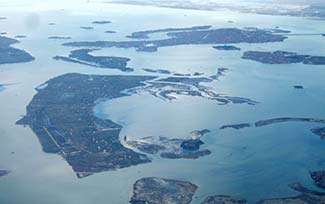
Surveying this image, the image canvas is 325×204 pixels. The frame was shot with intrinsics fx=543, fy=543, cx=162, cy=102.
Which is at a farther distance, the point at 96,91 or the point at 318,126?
the point at 96,91

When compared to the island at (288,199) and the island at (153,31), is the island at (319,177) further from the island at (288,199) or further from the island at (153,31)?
the island at (153,31)

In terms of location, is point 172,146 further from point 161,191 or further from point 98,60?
point 98,60

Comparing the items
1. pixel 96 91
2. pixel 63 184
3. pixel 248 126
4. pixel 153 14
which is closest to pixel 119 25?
pixel 153 14

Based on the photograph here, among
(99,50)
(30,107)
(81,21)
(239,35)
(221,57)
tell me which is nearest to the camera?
(30,107)

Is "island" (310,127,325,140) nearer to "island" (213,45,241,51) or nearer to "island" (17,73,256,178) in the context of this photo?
"island" (17,73,256,178)

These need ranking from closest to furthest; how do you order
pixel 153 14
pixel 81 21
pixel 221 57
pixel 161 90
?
pixel 161 90
pixel 221 57
pixel 81 21
pixel 153 14

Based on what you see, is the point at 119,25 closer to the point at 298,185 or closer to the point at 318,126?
the point at 318,126

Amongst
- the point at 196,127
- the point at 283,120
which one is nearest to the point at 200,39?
the point at 283,120
